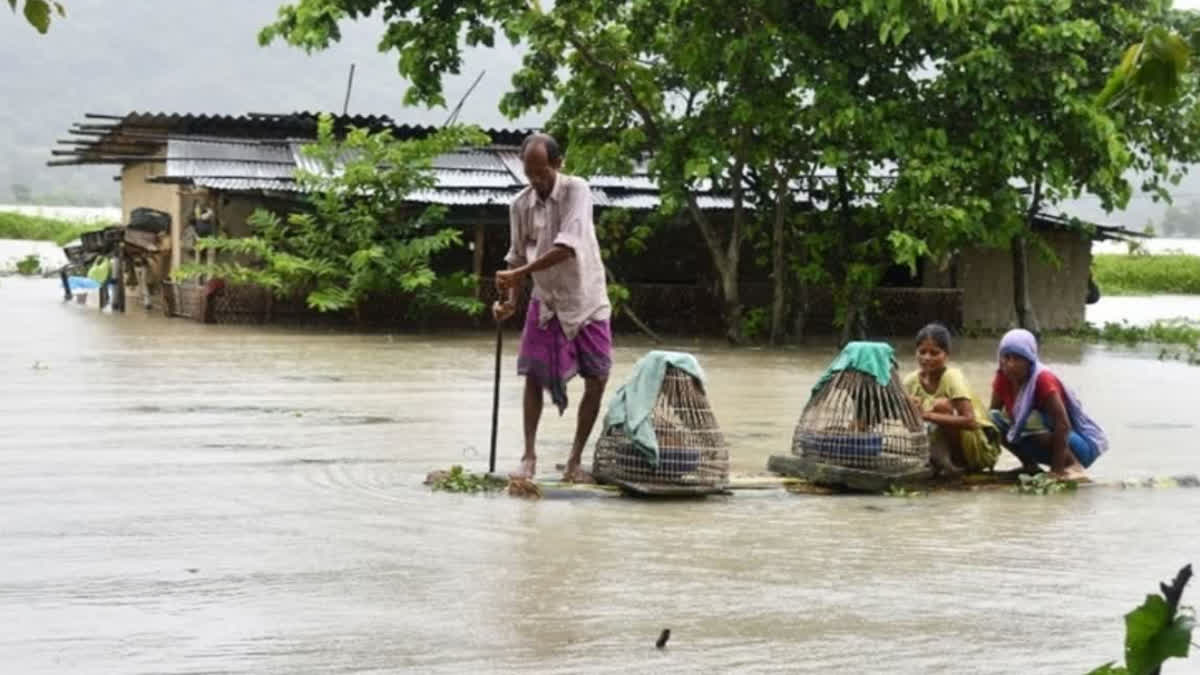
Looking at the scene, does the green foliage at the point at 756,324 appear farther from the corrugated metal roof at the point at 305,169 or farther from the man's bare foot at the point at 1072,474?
the man's bare foot at the point at 1072,474

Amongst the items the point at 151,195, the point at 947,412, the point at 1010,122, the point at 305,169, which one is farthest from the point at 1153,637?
the point at 151,195

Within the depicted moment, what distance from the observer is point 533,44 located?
802 inches

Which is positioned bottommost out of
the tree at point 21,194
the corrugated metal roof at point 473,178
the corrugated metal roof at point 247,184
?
the corrugated metal roof at point 247,184

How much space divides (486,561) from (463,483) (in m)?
1.77

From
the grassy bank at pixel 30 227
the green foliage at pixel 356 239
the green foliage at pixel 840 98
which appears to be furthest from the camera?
the grassy bank at pixel 30 227

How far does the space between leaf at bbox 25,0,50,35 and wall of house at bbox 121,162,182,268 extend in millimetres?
22060

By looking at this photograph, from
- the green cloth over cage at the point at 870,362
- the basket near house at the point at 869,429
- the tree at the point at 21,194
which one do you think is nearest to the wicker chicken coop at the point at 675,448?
the basket near house at the point at 869,429

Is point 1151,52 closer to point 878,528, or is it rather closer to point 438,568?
point 438,568

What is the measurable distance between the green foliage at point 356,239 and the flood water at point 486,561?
925cm

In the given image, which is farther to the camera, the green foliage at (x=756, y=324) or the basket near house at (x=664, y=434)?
the green foliage at (x=756, y=324)

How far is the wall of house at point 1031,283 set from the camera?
25141 millimetres

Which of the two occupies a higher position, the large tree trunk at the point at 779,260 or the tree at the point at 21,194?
the tree at the point at 21,194

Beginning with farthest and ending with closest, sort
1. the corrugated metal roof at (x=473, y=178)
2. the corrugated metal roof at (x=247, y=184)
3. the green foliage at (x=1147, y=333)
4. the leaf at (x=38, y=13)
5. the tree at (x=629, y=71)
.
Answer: the green foliage at (x=1147, y=333)
the corrugated metal roof at (x=473, y=178)
the corrugated metal roof at (x=247, y=184)
the tree at (x=629, y=71)
the leaf at (x=38, y=13)

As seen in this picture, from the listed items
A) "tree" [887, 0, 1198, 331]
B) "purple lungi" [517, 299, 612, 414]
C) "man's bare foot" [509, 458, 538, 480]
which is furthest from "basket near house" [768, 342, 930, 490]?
"tree" [887, 0, 1198, 331]
